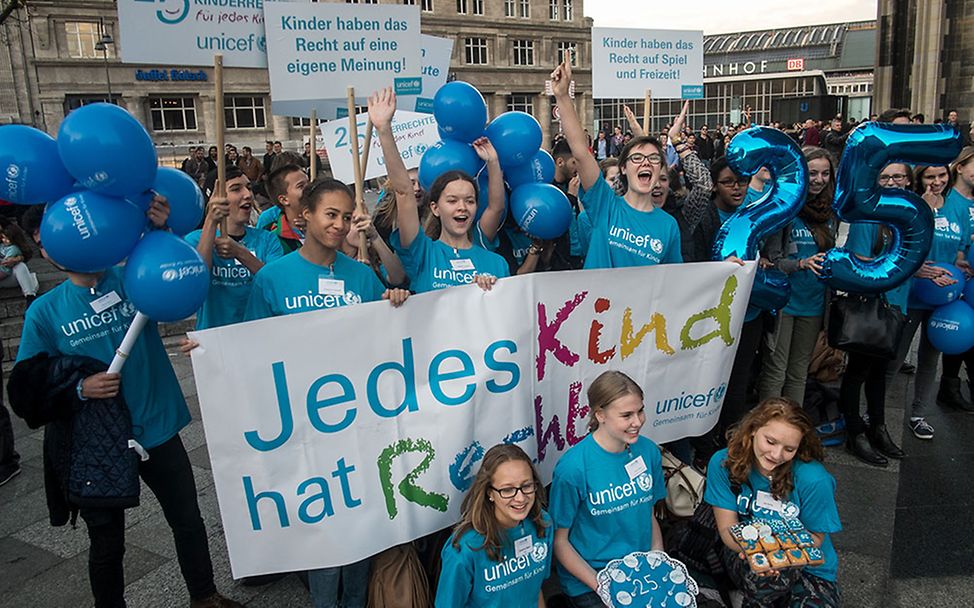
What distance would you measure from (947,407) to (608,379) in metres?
3.69

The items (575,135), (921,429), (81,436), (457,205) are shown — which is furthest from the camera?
(921,429)

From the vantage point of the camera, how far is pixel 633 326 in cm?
Answer: 348

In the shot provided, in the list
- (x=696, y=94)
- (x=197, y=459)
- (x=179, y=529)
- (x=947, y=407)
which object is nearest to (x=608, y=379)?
(x=179, y=529)

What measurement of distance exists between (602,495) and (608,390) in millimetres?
403

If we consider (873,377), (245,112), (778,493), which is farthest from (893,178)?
(245,112)

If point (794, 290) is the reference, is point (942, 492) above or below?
below

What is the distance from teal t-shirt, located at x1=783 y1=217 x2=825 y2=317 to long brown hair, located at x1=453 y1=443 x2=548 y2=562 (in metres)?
2.37

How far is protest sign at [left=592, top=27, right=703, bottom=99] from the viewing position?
18.7 feet

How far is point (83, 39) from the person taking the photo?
3712 cm

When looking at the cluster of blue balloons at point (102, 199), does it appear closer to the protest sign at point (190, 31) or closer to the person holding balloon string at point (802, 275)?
the protest sign at point (190, 31)

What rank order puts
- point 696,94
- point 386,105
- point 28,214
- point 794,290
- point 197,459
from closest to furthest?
1. point 386,105
2. point 794,290
3. point 197,459
4. point 28,214
5. point 696,94

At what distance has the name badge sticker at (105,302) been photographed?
2.72 meters

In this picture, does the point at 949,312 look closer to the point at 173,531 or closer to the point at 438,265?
the point at 438,265

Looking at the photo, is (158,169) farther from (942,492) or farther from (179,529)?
(942,492)
